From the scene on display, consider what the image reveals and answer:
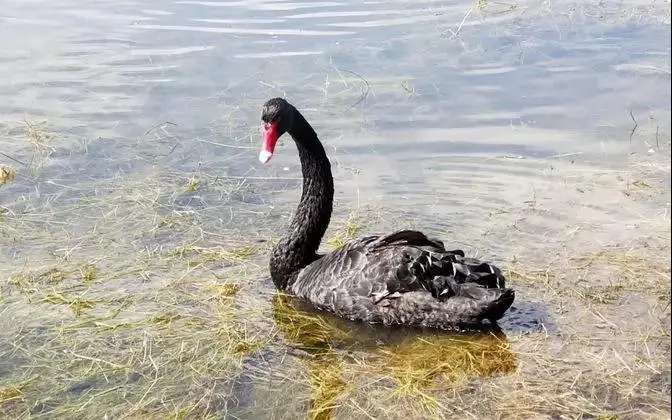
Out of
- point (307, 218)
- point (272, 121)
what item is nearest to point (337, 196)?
point (307, 218)

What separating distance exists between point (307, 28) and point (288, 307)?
540 centimetres

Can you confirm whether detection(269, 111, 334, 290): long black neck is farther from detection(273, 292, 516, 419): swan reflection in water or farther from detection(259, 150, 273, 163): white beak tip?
detection(259, 150, 273, 163): white beak tip

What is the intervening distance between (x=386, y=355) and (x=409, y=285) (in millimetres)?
401

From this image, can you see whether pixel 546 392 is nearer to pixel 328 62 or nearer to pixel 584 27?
pixel 328 62

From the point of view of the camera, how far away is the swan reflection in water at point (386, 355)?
13.8ft

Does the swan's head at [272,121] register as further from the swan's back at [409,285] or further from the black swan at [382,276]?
the swan's back at [409,285]

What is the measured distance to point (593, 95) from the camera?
778 centimetres

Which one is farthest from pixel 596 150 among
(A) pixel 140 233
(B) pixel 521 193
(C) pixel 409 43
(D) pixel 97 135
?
(D) pixel 97 135

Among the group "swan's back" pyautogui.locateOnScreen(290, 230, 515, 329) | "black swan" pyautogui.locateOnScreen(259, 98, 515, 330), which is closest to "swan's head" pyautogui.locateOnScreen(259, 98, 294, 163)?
"black swan" pyautogui.locateOnScreen(259, 98, 515, 330)

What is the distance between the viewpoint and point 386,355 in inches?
177

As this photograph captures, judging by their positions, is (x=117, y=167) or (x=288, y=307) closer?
(x=288, y=307)

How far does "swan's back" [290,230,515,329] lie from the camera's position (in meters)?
4.50

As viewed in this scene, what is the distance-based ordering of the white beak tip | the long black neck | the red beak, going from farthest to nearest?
the long black neck
the red beak
the white beak tip

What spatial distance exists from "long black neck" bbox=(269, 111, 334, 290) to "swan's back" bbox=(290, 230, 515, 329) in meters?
0.28
